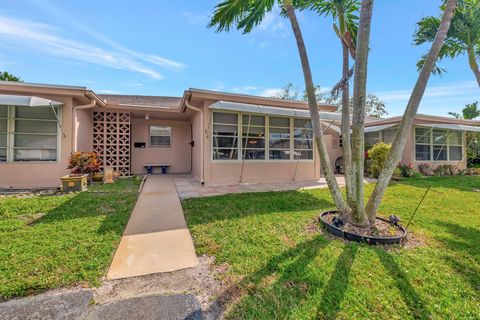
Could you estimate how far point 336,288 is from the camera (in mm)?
2408

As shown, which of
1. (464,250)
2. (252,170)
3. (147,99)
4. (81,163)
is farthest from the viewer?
(147,99)

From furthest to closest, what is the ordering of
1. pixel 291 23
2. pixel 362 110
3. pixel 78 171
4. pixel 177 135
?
pixel 177 135 → pixel 78 171 → pixel 291 23 → pixel 362 110

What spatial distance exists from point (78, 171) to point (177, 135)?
5.45m

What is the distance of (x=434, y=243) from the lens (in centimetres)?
364

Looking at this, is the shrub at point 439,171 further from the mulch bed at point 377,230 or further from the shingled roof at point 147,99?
the shingled roof at point 147,99

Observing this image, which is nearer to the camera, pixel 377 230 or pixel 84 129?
pixel 377 230

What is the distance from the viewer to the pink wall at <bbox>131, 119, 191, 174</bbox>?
38.5ft

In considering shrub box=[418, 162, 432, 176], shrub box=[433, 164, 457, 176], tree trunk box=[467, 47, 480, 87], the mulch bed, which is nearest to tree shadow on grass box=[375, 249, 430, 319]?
the mulch bed

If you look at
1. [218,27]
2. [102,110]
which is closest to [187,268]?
[218,27]

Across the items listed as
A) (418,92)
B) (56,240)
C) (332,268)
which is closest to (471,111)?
(418,92)

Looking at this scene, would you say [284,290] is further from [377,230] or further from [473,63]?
[473,63]

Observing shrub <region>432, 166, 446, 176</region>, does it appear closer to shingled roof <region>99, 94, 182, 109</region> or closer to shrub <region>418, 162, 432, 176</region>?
shrub <region>418, 162, 432, 176</region>

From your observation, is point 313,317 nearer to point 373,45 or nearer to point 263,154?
point 373,45

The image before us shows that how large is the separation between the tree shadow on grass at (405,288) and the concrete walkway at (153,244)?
249 cm
